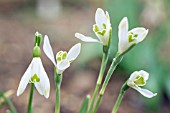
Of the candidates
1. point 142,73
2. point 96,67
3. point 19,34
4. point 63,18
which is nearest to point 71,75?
point 96,67

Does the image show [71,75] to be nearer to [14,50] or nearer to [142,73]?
[14,50]

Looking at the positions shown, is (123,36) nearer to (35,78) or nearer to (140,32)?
(140,32)

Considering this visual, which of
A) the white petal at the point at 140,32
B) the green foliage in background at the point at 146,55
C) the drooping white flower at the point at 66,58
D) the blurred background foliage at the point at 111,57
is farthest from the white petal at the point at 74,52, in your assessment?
the green foliage in background at the point at 146,55

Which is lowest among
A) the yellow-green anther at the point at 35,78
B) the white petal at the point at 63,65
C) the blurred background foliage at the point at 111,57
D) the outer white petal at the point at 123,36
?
the blurred background foliage at the point at 111,57

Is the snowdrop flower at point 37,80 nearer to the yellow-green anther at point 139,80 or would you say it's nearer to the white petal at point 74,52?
the white petal at point 74,52

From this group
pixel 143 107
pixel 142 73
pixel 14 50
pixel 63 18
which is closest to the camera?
pixel 142 73

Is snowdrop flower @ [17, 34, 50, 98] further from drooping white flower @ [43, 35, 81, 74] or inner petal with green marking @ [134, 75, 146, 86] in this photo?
inner petal with green marking @ [134, 75, 146, 86]

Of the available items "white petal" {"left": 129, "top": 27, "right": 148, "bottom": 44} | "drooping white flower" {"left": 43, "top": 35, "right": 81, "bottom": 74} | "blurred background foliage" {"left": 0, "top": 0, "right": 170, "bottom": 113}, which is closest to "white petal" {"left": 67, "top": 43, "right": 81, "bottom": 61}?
"drooping white flower" {"left": 43, "top": 35, "right": 81, "bottom": 74}

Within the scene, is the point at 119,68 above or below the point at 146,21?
below
